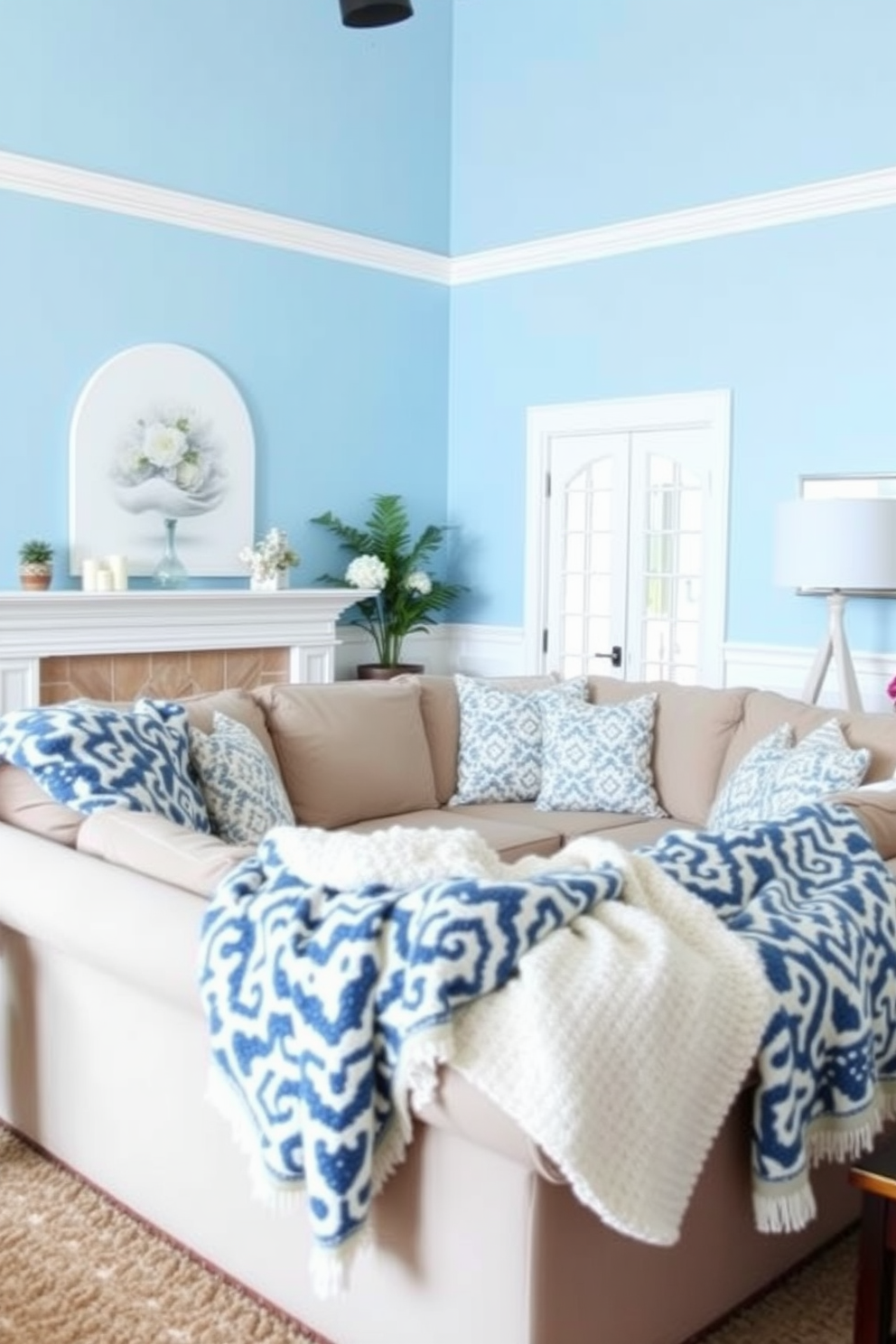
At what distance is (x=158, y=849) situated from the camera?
8.28 ft

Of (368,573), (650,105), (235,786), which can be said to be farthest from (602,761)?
(650,105)

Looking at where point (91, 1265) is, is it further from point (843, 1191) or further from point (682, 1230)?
point (843, 1191)

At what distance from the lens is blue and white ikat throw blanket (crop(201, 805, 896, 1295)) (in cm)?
181

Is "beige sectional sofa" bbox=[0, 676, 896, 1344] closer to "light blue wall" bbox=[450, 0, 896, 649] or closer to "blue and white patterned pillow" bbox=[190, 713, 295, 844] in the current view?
"blue and white patterned pillow" bbox=[190, 713, 295, 844]

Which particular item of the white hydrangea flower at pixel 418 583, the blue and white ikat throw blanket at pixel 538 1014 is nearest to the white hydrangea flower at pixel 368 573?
the white hydrangea flower at pixel 418 583

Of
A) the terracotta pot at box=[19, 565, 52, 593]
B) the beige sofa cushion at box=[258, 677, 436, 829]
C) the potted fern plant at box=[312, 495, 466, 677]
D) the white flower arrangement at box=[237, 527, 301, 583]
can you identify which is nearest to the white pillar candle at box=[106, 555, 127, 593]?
the terracotta pot at box=[19, 565, 52, 593]

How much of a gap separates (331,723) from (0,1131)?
1.78 m

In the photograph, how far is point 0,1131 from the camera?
3.01m

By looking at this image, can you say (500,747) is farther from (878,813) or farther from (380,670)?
(380,670)

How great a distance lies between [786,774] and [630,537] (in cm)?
Result: 289

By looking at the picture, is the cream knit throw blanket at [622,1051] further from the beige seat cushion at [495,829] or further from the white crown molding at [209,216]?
the white crown molding at [209,216]

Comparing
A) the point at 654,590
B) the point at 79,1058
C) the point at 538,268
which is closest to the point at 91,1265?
the point at 79,1058

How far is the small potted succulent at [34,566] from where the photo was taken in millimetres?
5484

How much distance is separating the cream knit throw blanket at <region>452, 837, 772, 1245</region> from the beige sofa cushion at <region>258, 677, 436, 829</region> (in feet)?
7.83
